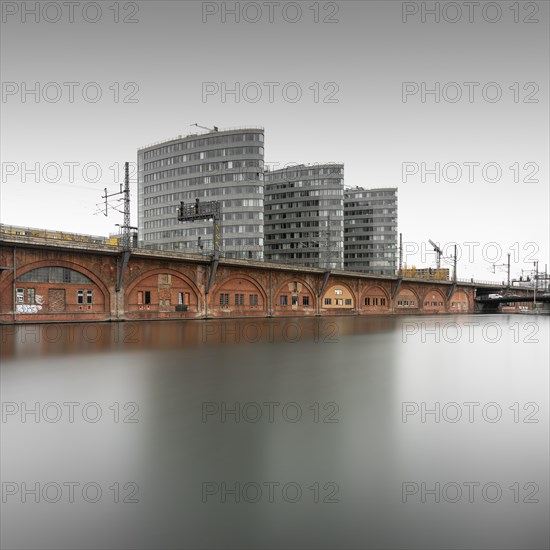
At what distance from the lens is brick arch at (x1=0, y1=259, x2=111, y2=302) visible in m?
27.2

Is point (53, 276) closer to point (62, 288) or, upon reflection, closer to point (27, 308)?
point (62, 288)

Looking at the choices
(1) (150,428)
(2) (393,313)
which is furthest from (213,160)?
(1) (150,428)

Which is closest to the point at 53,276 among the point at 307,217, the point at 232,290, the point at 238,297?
the point at 232,290

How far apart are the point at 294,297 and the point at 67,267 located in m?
26.5

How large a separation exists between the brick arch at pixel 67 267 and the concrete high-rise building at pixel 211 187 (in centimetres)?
4799

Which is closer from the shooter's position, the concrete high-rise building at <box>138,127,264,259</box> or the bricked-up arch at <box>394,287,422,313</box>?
the bricked-up arch at <box>394,287,422,313</box>

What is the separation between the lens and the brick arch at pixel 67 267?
2718 centimetres

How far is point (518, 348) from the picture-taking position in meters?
19.9

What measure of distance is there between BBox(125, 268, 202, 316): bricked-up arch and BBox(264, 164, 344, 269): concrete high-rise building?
61540mm

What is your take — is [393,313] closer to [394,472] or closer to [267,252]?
[267,252]

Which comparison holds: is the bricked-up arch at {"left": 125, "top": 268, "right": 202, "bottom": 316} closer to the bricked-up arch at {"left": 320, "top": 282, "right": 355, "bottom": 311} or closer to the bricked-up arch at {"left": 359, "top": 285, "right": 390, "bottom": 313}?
the bricked-up arch at {"left": 320, "top": 282, "right": 355, "bottom": 311}

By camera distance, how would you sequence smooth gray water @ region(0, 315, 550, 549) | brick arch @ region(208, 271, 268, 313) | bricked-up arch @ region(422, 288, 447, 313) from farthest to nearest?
bricked-up arch @ region(422, 288, 447, 313) → brick arch @ region(208, 271, 268, 313) → smooth gray water @ region(0, 315, 550, 549)

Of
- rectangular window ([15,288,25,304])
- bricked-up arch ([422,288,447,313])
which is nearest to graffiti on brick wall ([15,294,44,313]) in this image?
rectangular window ([15,288,25,304])

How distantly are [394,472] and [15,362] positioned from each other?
12.4 m
